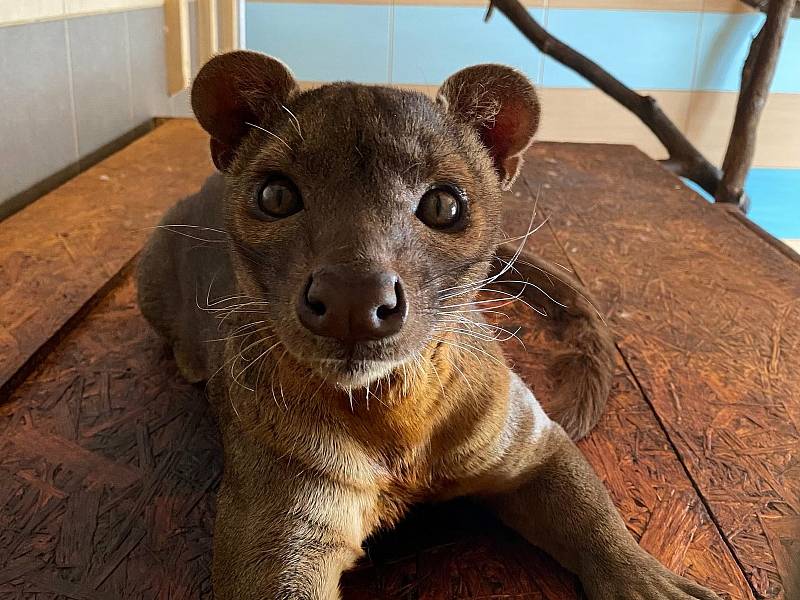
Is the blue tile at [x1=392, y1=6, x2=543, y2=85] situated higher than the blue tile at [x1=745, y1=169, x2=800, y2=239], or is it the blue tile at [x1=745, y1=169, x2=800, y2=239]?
the blue tile at [x1=392, y1=6, x2=543, y2=85]

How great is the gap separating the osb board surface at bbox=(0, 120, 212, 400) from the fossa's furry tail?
1.15m

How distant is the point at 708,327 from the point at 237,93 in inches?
55.9

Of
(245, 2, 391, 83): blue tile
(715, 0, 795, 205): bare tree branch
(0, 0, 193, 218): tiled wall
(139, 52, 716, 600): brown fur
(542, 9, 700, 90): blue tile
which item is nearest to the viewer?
(139, 52, 716, 600): brown fur

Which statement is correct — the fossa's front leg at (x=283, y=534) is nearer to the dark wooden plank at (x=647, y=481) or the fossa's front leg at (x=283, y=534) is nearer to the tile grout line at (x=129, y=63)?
the dark wooden plank at (x=647, y=481)

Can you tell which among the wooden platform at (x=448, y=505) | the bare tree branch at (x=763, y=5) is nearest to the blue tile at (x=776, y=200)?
the wooden platform at (x=448, y=505)

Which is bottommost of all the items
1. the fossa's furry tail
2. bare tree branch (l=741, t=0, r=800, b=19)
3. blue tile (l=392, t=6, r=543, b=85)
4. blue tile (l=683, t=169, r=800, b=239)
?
blue tile (l=683, t=169, r=800, b=239)

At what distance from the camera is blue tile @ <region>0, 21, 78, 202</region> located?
260 cm

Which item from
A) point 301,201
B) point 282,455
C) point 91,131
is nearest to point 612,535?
point 282,455

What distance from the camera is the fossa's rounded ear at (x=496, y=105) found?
123 centimetres

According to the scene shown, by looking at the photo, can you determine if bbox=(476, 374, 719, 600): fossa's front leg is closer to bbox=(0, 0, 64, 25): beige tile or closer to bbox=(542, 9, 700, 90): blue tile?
bbox=(0, 0, 64, 25): beige tile

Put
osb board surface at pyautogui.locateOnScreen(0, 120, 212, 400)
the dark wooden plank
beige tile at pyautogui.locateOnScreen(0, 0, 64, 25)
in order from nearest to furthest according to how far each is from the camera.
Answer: the dark wooden plank < osb board surface at pyautogui.locateOnScreen(0, 120, 212, 400) < beige tile at pyautogui.locateOnScreen(0, 0, 64, 25)

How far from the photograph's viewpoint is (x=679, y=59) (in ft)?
14.0

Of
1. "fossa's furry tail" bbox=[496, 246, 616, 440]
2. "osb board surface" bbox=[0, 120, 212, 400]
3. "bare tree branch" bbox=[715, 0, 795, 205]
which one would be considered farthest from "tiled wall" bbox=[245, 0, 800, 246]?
"fossa's furry tail" bbox=[496, 246, 616, 440]

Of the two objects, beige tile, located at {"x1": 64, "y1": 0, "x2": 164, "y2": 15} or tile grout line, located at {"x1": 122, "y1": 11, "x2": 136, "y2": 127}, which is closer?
beige tile, located at {"x1": 64, "y1": 0, "x2": 164, "y2": 15}
